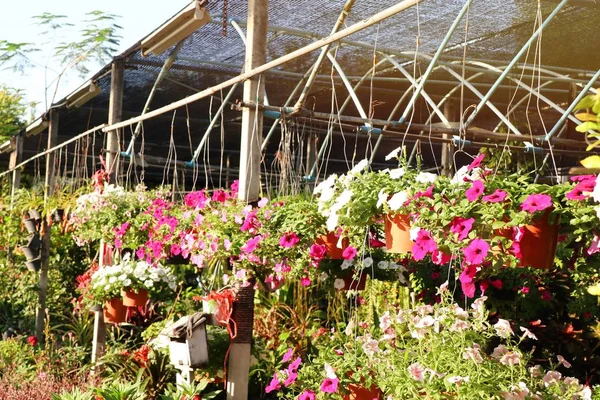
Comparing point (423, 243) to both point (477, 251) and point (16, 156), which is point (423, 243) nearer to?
point (477, 251)

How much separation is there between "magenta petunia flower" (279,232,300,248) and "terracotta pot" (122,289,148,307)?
93.5 inches

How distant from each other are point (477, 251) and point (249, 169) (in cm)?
185

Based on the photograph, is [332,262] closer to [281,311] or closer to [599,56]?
[281,311]

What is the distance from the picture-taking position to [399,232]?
308 centimetres

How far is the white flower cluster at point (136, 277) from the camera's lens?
578 centimetres

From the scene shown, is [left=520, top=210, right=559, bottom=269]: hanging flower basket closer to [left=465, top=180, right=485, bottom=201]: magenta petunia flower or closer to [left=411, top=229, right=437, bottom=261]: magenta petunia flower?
[left=465, top=180, right=485, bottom=201]: magenta petunia flower

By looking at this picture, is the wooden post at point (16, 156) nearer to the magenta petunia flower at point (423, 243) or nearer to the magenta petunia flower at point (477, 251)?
the magenta petunia flower at point (423, 243)

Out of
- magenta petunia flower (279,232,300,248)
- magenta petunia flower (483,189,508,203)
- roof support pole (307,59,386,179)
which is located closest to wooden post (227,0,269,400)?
roof support pole (307,59,386,179)

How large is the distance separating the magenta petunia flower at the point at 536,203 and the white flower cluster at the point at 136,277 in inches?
143

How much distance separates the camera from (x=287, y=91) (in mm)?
7859

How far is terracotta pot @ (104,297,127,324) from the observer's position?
20.0 feet

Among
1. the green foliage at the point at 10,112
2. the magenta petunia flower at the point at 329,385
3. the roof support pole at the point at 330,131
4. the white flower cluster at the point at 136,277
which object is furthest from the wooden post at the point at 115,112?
the green foliage at the point at 10,112

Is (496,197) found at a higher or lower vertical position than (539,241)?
higher

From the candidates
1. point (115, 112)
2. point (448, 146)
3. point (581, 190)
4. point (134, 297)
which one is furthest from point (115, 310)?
point (581, 190)
